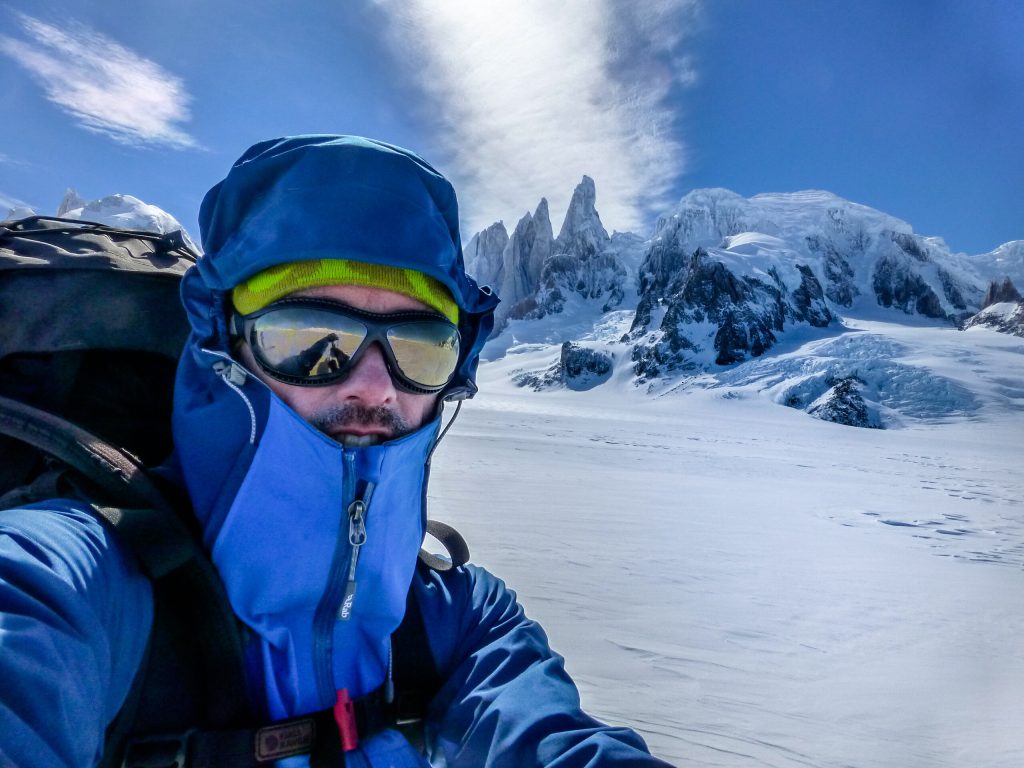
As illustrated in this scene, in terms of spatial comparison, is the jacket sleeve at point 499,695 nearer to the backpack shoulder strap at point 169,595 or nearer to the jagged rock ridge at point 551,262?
the backpack shoulder strap at point 169,595

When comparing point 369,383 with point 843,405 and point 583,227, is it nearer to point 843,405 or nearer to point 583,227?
point 843,405

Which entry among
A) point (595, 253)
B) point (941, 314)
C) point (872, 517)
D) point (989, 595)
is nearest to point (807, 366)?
point (872, 517)

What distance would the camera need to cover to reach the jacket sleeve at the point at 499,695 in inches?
47.6

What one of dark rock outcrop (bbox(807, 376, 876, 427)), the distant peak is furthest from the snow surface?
the distant peak

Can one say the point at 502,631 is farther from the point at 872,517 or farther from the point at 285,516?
the point at 872,517

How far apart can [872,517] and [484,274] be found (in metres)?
106

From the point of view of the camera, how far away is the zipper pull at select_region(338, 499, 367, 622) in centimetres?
131

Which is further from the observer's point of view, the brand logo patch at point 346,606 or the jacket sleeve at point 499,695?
the brand logo patch at point 346,606

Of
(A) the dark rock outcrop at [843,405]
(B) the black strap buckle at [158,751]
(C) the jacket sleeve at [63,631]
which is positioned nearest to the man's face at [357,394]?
(C) the jacket sleeve at [63,631]

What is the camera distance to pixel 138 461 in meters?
1.27

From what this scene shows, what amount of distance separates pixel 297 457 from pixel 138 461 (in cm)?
38

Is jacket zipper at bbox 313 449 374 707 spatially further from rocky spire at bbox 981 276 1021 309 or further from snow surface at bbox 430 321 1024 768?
rocky spire at bbox 981 276 1021 309

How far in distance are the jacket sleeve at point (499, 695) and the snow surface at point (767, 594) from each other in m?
1.14

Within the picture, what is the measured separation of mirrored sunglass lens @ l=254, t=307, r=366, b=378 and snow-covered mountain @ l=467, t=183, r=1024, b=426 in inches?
1422
